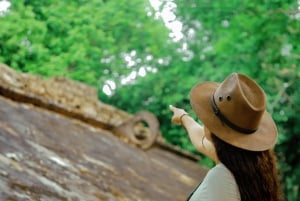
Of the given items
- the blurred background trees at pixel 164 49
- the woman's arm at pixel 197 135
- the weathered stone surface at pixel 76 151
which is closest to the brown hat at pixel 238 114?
the woman's arm at pixel 197 135

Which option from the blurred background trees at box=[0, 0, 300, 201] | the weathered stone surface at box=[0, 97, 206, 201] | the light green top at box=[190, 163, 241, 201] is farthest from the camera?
the blurred background trees at box=[0, 0, 300, 201]

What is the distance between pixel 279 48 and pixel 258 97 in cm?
599

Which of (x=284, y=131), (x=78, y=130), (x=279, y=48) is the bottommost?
(x=284, y=131)

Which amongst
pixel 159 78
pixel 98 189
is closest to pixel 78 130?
pixel 98 189

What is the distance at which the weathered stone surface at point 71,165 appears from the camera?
321cm

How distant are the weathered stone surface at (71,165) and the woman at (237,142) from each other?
1.00m

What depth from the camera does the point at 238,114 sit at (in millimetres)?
2219

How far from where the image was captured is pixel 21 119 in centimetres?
486

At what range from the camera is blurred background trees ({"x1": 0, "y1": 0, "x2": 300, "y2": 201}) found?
8.01m

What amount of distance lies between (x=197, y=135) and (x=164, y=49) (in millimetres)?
13455

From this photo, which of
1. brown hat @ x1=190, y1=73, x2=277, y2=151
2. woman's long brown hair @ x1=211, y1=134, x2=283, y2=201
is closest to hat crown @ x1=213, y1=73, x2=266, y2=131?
brown hat @ x1=190, y1=73, x2=277, y2=151

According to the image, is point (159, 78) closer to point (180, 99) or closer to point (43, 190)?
point (180, 99)

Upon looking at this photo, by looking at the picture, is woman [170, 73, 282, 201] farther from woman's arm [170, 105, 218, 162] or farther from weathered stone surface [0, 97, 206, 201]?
weathered stone surface [0, 97, 206, 201]

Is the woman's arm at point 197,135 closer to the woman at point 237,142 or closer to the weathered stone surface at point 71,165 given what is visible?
the woman at point 237,142
